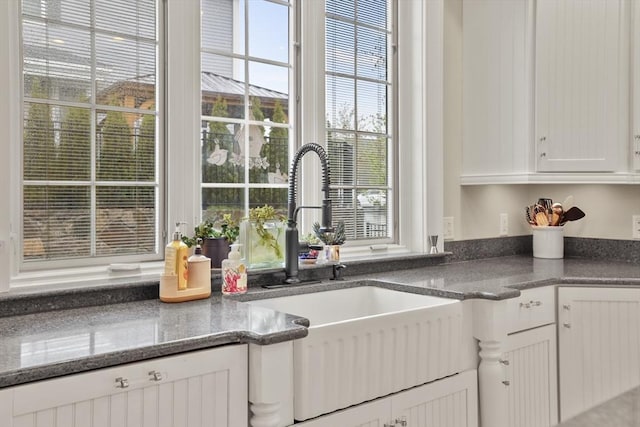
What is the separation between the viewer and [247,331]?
1.53 metres

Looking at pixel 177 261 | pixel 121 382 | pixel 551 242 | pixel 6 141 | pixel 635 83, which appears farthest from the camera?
pixel 551 242

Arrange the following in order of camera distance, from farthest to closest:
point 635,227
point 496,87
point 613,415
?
point 635,227
point 496,87
point 613,415

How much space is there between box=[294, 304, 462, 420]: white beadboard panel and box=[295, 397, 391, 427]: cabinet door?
0.7 inches

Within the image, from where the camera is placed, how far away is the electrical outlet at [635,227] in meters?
3.17

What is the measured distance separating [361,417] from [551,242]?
1.95 m

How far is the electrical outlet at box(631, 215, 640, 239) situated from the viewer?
125 inches

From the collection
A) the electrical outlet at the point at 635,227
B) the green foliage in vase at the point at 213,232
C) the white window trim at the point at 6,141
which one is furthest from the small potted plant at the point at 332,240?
the electrical outlet at the point at 635,227

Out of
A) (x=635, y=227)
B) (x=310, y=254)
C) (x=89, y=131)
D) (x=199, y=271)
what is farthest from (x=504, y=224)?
(x=89, y=131)

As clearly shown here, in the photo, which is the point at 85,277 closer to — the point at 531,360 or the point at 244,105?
the point at 244,105

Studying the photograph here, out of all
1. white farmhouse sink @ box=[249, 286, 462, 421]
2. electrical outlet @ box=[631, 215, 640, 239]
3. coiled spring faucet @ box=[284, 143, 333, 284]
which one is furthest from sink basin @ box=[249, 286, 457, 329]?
electrical outlet @ box=[631, 215, 640, 239]

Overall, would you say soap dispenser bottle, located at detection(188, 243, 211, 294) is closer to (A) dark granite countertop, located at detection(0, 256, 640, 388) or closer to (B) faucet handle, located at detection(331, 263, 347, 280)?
(A) dark granite countertop, located at detection(0, 256, 640, 388)

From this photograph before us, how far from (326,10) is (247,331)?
175cm

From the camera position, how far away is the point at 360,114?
2883mm

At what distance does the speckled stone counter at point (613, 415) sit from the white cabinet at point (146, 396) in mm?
966
